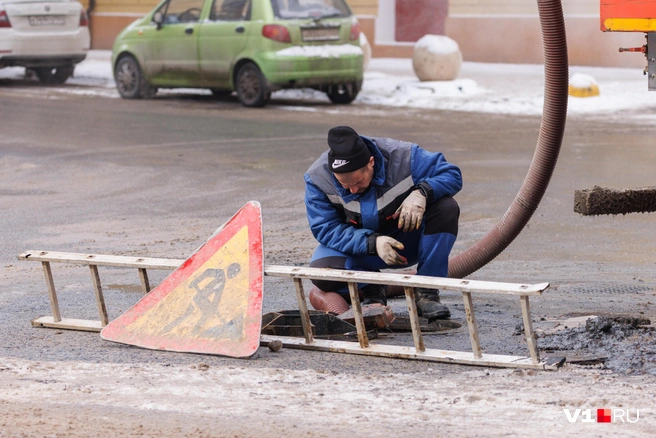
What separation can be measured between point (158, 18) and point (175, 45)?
0.65 m

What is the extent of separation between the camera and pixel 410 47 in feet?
73.8

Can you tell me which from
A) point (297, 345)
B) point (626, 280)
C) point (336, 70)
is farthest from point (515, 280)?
point (336, 70)

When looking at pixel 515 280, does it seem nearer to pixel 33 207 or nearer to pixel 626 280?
pixel 626 280

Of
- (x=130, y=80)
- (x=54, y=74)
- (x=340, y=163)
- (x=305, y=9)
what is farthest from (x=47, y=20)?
(x=340, y=163)

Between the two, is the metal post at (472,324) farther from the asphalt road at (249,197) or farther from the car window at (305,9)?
the car window at (305,9)

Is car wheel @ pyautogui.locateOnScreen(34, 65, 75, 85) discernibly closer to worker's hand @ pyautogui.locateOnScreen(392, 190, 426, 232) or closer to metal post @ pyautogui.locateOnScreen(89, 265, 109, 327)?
metal post @ pyautogui.locateOnScreen(89, 265, 109, 327)

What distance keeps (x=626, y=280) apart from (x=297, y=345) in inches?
88.1

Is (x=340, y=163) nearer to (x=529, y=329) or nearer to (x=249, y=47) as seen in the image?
(x=529, y=329)

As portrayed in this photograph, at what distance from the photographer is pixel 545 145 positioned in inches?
225

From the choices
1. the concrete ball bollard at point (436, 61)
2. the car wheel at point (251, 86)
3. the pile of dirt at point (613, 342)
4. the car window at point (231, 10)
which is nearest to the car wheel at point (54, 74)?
the car window at point (231, 10)

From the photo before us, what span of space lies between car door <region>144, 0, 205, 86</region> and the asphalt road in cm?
45

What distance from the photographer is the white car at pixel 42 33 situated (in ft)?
55.3

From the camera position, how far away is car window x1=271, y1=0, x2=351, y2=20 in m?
14.6

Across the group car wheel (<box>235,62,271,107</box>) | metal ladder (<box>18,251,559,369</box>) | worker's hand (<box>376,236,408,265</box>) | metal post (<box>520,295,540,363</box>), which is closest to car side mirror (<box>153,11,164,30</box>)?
car wheel (<box>235,62,271,107</box>)
